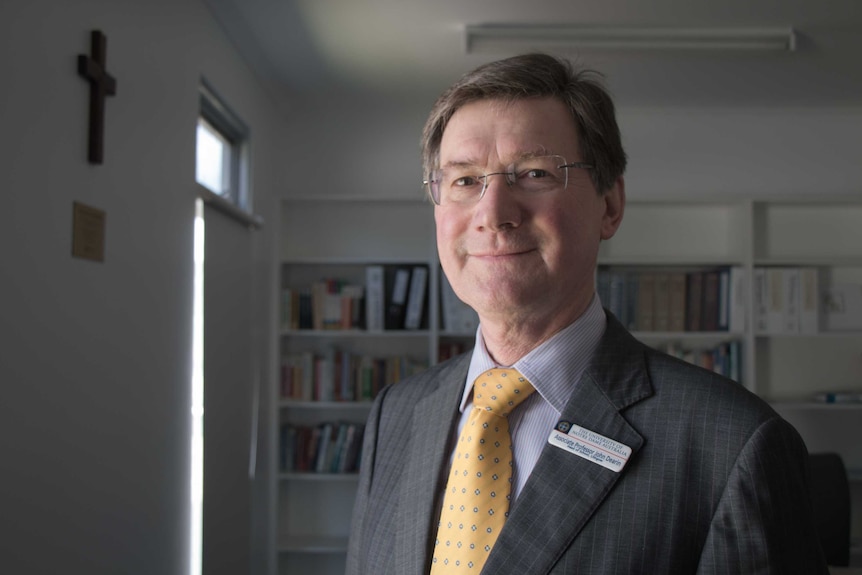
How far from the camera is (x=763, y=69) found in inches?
156

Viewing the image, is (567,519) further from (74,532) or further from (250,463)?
(250,463)

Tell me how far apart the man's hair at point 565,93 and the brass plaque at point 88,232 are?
139cm

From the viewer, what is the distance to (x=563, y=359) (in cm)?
101

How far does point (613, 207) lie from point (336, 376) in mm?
3528

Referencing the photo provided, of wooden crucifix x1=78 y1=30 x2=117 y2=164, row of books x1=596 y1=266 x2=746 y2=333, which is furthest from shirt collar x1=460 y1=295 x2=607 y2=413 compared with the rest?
row of books x1=596 y1=266 x2=746 y2=333

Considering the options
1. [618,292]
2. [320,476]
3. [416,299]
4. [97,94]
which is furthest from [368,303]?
[97,94]

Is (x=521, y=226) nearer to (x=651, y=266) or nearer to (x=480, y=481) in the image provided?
(x=480, y=481)

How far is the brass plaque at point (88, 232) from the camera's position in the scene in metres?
2.00

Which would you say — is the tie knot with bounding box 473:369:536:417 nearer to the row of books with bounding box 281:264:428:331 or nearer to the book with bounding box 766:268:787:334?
the row of books with bounding box 281:264:428:331

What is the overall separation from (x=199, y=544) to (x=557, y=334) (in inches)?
104

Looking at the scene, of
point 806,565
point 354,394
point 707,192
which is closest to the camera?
point 806,565

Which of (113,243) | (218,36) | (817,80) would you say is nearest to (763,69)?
(817,80)

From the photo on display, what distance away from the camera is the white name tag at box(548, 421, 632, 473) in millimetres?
881

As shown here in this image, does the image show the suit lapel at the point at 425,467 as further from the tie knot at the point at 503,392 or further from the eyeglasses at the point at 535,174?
the eyeglasses at the point at 535,174
